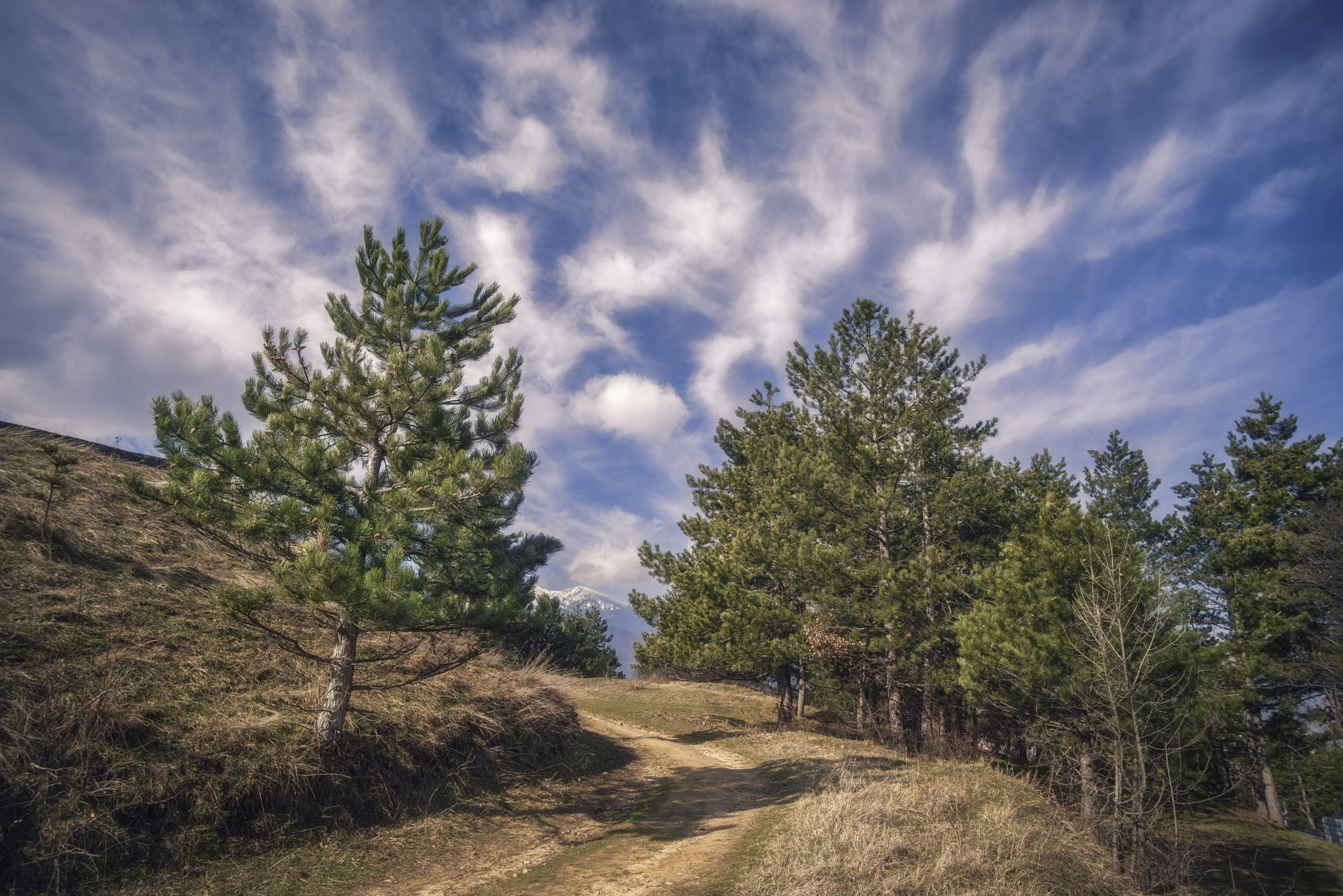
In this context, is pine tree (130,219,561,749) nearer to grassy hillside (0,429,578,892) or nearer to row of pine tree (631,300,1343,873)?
grassy hillside (0,429,578,892)

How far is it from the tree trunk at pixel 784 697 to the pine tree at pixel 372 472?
16028 millimetres

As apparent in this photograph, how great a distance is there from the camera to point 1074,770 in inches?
507

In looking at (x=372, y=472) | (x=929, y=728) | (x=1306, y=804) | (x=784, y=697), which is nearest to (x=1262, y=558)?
(x=1306, y=804)

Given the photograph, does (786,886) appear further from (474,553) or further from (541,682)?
(541,682)

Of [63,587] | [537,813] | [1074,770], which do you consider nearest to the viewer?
[63,587]

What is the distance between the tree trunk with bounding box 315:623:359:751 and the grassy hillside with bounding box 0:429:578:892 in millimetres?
227

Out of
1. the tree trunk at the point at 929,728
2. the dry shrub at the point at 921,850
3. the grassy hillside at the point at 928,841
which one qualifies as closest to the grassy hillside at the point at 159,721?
the grassy hillside at the point at 928,841

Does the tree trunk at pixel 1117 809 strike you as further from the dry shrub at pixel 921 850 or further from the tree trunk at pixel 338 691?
the tree trunk at pixel 338 691

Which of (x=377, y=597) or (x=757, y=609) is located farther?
(x=757, y=609)

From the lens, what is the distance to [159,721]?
6.66 meters

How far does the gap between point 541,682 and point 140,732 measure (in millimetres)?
8177

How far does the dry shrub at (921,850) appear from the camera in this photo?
628 cm

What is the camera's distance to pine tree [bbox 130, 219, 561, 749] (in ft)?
22.2

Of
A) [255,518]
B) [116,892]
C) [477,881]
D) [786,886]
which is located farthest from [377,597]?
[786,886]
